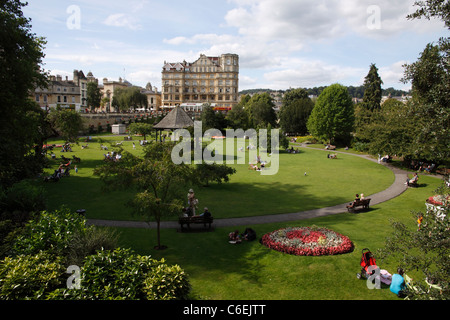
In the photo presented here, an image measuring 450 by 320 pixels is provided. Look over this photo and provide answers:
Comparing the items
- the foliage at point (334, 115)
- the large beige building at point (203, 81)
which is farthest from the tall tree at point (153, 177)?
the large beige building at point (203, 81)

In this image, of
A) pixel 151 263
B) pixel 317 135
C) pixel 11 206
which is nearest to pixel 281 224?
pixel 151 263

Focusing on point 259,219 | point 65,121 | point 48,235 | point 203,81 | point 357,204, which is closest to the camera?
point 48,235

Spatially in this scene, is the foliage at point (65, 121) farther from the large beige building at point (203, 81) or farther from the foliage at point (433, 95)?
the large beige building at point (203, 81)

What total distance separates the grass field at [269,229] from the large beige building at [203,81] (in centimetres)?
9776

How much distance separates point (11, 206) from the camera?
14.5m

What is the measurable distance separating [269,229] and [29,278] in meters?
11.7

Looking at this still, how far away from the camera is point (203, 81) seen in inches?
5148

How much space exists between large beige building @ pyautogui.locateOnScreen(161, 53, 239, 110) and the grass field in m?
97.8

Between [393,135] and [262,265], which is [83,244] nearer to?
[262,265]

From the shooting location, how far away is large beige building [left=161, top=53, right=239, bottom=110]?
128350 millimetres

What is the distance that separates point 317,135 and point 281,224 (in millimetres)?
46630

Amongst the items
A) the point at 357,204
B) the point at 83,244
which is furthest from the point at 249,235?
the point at 357,204

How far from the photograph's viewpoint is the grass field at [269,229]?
10648 millimetres

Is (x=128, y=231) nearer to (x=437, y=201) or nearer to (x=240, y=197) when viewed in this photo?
(x=240, y=197)
